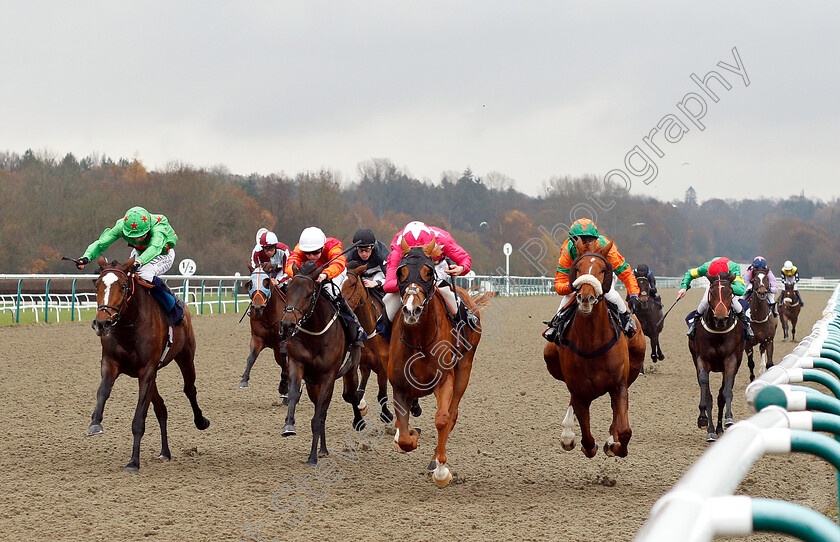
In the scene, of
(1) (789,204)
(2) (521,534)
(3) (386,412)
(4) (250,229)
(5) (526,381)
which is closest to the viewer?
(2) (521,534)

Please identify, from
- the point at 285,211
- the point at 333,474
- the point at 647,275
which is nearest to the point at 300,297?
the point at 333,474

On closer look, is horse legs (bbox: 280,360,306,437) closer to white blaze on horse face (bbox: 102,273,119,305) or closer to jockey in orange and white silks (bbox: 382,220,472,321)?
jockey in orange and white silks (bbox: 382,220,472,321)

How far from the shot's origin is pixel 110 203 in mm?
34438

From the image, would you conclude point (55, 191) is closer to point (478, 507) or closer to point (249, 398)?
point (249, 398)

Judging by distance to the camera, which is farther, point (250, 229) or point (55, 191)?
point (250, 229)

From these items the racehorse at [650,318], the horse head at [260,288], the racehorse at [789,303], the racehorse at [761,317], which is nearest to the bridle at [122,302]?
the horse head at [260,288]

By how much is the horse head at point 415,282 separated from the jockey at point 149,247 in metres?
2.23

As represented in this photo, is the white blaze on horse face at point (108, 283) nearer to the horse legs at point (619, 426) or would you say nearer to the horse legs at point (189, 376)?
the horse legs at point (189, 376)

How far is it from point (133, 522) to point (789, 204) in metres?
110

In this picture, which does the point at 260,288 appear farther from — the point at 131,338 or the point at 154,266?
the point at 131,338

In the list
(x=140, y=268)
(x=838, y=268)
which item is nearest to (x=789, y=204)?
(x=838, y=268)

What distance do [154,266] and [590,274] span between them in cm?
361

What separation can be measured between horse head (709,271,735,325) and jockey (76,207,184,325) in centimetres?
498

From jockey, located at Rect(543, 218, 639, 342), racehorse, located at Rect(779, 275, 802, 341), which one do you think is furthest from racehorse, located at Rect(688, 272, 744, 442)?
racehorse, located at Rect(779, 275, 802, 341)
